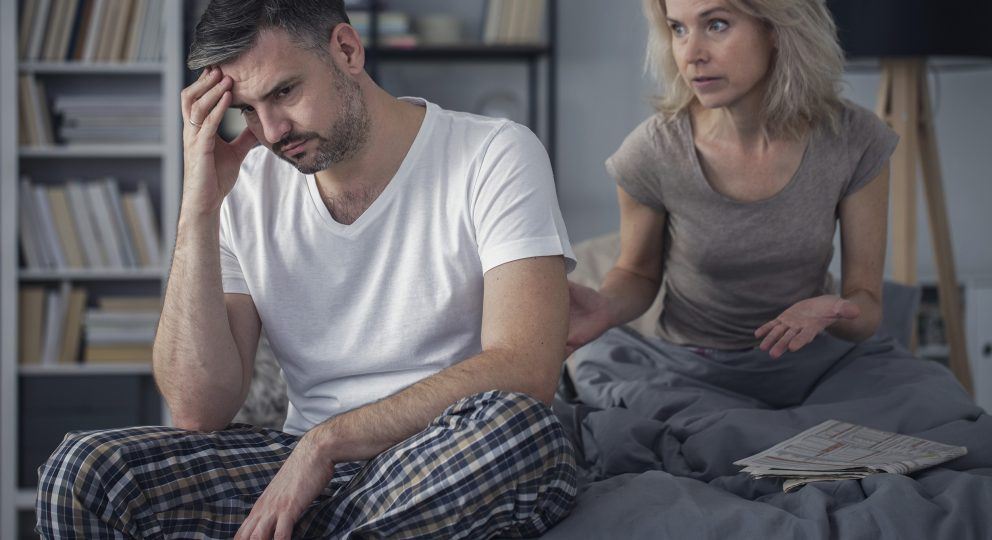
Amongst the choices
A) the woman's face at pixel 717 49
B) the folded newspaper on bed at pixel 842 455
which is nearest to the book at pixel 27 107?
the woman's face at pixel 717 49

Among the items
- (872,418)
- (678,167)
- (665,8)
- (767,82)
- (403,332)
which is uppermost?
(665,8)

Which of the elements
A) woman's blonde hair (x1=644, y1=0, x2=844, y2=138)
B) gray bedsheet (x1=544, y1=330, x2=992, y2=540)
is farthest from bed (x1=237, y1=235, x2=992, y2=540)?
woman's blonde hair (x1=644, y1=0, x2=844, y2=138)

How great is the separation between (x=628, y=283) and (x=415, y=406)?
763 millimetres

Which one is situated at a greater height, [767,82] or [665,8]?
[665,8]

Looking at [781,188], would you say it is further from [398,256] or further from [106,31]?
[106,31]

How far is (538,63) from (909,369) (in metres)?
2.23

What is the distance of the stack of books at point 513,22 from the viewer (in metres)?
3.51

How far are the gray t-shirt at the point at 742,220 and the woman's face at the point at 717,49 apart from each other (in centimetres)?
12

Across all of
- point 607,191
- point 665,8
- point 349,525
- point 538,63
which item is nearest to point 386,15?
point 538,63

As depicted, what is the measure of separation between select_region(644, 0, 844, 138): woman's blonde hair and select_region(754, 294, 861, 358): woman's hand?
342 mm

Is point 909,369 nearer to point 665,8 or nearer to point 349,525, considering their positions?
point 665,8

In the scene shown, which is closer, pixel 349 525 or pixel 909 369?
pixel 349 525

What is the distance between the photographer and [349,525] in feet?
4.02

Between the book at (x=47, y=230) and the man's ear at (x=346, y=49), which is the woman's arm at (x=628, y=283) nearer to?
the man's ear at (x=346, y=49)
